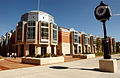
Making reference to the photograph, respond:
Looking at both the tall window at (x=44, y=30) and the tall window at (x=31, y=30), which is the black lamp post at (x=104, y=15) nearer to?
the tall window at (x=44, y=30)

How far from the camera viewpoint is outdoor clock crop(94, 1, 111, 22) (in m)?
9.61

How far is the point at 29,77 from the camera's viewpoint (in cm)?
713

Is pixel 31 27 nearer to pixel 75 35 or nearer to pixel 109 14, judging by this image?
pixel 75 35

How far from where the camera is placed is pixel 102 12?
9.84m

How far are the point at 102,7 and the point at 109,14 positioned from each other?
101 centimetres

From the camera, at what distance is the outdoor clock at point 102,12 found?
961cm

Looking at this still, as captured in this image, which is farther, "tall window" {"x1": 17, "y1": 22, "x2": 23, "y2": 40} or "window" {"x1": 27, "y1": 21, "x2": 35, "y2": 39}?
"tall window" {"x1": 17, "y1": 22, "x2": 23, "y2": 40}

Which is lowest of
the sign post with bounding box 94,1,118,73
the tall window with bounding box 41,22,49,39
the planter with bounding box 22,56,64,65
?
the planter with bounding box 22,56,64,65

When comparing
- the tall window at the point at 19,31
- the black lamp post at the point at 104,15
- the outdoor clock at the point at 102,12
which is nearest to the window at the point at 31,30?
the tall window at the point at 19,31

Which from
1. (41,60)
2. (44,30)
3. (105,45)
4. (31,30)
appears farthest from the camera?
(44,30)

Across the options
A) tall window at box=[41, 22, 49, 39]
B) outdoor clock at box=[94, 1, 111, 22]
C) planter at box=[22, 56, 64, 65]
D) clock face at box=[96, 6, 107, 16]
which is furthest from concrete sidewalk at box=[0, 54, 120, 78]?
tall window at box=[41, 22, 49, 39]

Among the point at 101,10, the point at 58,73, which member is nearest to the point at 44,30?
the point at 101,10

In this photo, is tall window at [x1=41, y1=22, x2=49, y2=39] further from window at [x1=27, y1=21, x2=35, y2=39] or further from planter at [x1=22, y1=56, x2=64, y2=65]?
planter at [x1=22, y1=56, x2=64, y2=65]

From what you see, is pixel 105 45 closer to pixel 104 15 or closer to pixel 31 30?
pixel 104 15
